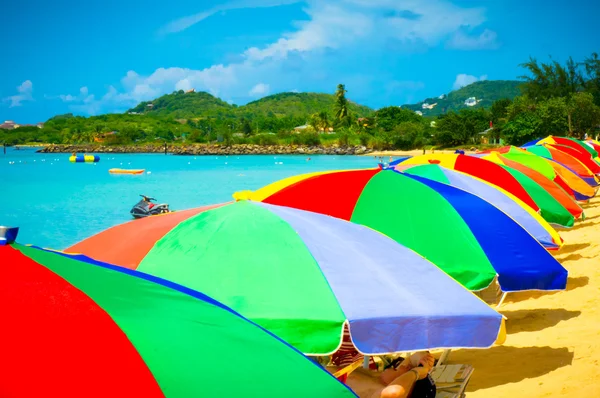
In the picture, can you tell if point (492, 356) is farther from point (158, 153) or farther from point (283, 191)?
point (158, 153)

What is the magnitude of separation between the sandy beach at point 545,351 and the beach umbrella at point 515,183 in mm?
1154

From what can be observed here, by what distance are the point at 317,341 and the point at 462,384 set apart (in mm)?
1762

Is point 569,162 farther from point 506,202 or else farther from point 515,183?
point 506,202

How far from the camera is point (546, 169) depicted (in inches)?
529

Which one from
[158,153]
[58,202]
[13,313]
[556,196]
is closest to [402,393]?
[13,313]

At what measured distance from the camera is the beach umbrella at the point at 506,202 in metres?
7.04

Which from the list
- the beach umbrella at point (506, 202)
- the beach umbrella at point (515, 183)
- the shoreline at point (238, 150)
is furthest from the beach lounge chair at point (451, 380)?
the shoreline at point (238, 150)

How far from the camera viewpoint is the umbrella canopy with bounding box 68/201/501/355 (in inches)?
141

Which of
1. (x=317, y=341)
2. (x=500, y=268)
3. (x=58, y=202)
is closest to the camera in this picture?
(x=317, y=341)

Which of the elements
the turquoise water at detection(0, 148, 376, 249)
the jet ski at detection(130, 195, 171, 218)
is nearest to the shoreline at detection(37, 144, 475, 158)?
the turquoise water at detection(0, 148, 376, 249)

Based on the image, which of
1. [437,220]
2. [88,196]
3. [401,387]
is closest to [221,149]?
[88,196]

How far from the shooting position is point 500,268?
5578mm

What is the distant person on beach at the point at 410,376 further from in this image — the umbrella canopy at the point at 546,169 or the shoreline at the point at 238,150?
the shoreline at the point at 238,150

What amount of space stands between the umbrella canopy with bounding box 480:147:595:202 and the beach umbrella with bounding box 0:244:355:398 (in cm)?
822
